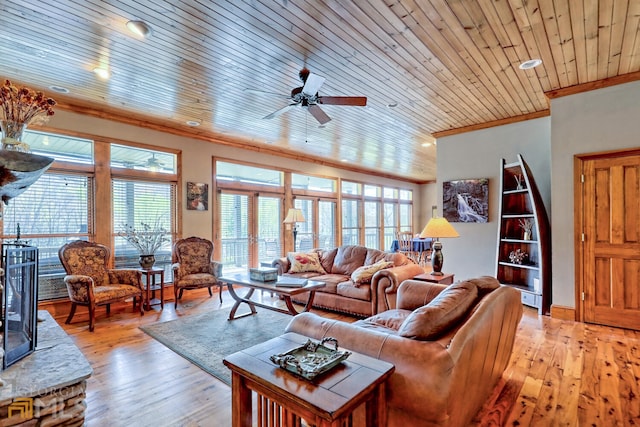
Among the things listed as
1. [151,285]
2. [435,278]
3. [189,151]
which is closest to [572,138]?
[435,278]

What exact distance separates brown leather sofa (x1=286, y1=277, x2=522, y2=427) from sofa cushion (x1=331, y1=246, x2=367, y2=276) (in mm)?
2727

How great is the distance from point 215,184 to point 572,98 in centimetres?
546

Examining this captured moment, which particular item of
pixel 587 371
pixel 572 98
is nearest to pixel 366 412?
pixel 587 371

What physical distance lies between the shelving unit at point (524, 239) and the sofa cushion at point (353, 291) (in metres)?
2.25

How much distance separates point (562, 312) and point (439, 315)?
343 centimetres

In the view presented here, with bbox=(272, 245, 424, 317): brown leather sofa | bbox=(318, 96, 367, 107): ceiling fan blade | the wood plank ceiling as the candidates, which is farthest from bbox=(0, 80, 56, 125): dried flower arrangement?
bbox=(272, 245, 424, 317): brown leather sofa

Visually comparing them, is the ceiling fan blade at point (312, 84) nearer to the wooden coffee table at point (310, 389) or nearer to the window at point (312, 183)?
the wooden coffee table at point (310, 389)

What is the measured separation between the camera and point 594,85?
3.81 m

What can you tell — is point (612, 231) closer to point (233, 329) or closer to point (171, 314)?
point (233, 329)

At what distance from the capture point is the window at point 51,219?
13.2 ft

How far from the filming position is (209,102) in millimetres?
4219

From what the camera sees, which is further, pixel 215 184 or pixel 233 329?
pixel 215 184

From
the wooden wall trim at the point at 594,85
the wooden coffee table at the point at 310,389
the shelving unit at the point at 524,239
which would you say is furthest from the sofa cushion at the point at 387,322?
the wooden wall trim at the point at 594,85

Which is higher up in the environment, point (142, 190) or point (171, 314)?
point (142, 190)
